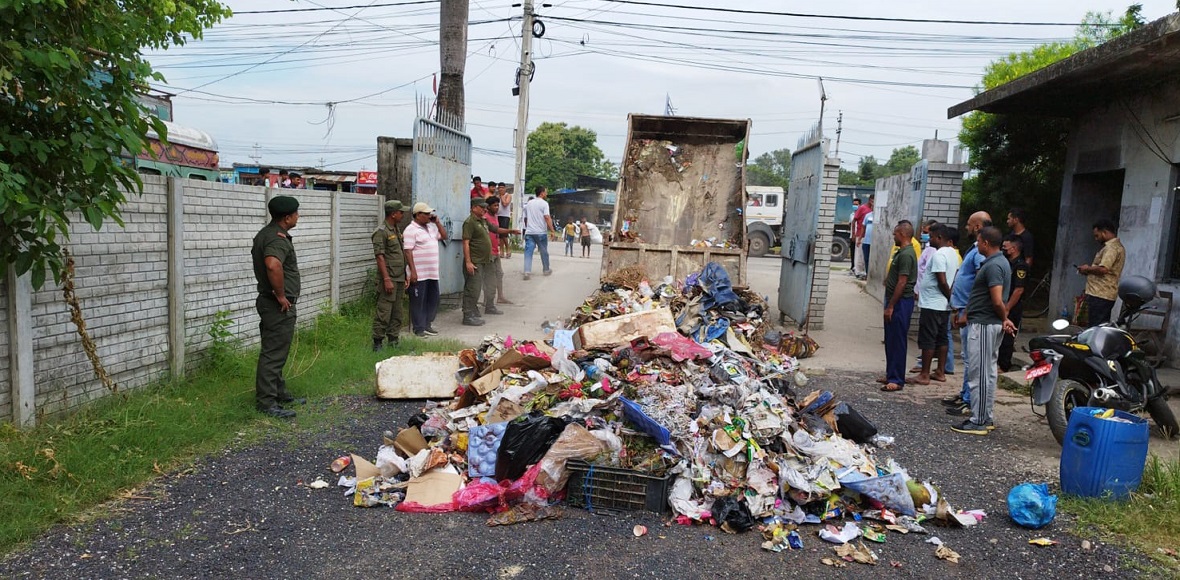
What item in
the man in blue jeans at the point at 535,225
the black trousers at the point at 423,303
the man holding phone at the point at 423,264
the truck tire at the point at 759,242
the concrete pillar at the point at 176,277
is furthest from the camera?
the truck tire at the point at 759,242

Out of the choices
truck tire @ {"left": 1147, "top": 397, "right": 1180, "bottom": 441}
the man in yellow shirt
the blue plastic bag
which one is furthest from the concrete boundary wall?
the man in yellow shirt

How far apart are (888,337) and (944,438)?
5.68 feet

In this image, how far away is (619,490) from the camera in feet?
13.3

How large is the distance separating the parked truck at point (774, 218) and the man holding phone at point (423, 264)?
55.0ft

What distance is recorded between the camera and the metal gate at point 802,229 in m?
9.29

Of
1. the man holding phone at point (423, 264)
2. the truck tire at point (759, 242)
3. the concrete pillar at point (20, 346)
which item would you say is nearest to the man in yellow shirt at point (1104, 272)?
the man holding phone at point (423, 264)

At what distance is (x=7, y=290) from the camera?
4.30 meters

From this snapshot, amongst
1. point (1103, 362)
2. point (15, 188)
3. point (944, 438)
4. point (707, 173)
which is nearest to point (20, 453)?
point (15, 188)

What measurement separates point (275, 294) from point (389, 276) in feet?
7.72

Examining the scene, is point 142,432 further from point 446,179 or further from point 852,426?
point 446,179

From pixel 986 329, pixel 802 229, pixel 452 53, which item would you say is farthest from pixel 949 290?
pixel 452 53

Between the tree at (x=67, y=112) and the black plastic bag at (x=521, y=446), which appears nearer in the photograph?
the tree at (x=67, y=112)

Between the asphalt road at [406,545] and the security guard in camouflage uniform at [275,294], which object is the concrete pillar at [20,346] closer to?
the asphalt road at [406,545]

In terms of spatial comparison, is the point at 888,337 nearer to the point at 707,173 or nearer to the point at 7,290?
the point at 707,173
